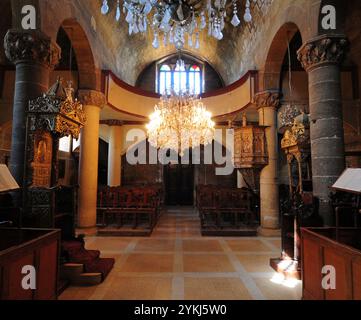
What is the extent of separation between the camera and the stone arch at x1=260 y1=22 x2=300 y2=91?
7422 millimetres

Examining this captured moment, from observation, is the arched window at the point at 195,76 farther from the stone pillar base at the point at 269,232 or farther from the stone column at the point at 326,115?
the stone column at the point at 326,115

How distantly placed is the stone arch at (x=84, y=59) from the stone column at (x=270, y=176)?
5.44m

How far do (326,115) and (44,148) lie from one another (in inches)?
216

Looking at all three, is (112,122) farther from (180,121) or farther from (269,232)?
(269,232)

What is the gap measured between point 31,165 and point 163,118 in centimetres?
503

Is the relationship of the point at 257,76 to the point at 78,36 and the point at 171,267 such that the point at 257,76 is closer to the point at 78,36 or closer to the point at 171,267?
the point at 78,36

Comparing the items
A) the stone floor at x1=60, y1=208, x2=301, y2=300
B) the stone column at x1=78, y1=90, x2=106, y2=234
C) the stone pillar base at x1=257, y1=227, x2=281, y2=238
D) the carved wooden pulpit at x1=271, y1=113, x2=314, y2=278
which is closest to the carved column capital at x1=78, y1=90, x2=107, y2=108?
the stone column at x1=78, y1=90, x2=106, y2=234

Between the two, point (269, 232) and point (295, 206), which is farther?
point (269, 232)

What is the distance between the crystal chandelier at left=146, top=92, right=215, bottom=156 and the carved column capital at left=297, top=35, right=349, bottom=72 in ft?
14.0

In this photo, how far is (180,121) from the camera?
28.6ft

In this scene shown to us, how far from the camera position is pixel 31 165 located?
4.50 metres

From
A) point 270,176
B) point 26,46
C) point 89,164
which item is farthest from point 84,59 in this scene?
point 270,176

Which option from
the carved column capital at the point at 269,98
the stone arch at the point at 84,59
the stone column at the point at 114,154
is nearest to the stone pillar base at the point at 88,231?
the stone arch at the point at 84,59
